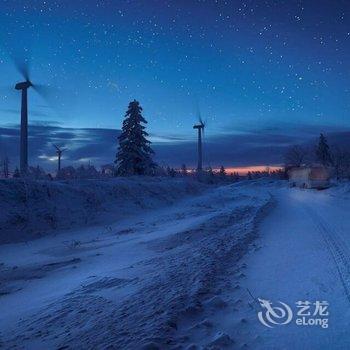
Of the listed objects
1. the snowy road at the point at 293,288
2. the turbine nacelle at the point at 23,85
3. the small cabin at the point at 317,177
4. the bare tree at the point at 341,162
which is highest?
the turbine nacelle at the point at 23,85

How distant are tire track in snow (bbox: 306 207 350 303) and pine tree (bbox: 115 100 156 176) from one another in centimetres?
3084

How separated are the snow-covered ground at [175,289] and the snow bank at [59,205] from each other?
1.52 m

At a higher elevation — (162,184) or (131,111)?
(131,111)

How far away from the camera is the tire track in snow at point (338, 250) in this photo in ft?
20.9

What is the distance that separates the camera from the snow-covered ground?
4359 millimetres

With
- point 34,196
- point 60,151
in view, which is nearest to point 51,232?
point 34,196

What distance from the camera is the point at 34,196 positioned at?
49.0 ft

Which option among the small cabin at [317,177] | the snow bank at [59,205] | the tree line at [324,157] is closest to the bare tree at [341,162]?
the tree line at [324,157]

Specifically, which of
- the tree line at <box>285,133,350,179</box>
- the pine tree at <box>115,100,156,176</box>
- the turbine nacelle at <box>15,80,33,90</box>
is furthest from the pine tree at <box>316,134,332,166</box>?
the turbine nacelle at <box>15,80,33,90</box>

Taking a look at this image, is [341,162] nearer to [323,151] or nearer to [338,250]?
Answer: [323,151]

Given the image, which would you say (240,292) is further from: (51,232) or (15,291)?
(51,232)

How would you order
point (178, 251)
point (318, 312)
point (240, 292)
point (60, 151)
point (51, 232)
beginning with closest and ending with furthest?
1. point (318, 312)
2. point (240, 292)
3. point (178, 251)
4. point (51, 232)
5. point (60, 151)

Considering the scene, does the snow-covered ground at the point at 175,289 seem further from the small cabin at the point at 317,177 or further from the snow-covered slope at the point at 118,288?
the small cabin at the point at 317,177

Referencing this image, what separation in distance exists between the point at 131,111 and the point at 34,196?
102 ft
